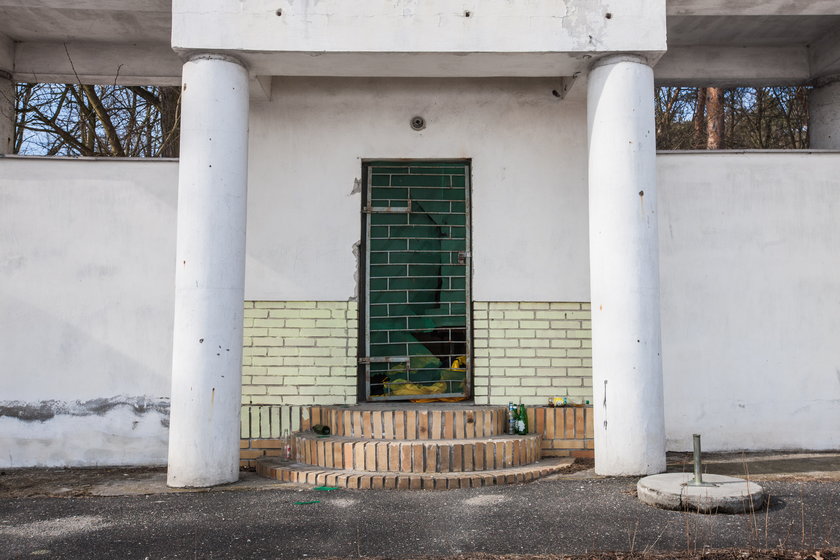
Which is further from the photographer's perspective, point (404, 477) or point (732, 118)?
point (732, 118)

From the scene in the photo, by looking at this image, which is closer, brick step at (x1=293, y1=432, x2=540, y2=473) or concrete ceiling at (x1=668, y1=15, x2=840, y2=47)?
brick step at (x1=293, y1=432, x2=540, y2=473)

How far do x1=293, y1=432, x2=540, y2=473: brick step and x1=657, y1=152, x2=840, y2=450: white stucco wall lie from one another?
1805 millimetres

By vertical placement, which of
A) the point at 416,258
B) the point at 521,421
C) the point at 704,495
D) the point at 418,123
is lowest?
the point at 704,495

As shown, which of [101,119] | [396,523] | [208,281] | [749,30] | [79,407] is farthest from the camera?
[101,119]

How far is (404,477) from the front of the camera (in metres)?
5.55

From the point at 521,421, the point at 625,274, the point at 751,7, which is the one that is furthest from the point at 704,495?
the point at 751,7

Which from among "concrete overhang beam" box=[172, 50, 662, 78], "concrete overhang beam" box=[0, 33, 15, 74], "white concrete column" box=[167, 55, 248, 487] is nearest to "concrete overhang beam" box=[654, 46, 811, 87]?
"concrete overhang beam" box=[172, 50, 662, 78]

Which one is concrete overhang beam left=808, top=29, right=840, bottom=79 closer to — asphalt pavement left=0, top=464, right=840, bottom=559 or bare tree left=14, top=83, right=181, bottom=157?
asphalt pavement left=0, top=464, right=840, bottom=559

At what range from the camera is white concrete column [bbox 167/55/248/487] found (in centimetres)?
560

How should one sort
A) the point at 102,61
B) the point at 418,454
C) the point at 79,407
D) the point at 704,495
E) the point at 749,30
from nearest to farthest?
1. the point at 704,495
2. the point at 418,454
3. the point at 79,407
4. the point at 749,30
5. the point at 102,61

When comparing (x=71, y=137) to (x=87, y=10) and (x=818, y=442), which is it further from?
(x=818, y=442)

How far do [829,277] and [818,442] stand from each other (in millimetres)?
1553

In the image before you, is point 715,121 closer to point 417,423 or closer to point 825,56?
point 825,56

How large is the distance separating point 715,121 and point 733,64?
4.35m
